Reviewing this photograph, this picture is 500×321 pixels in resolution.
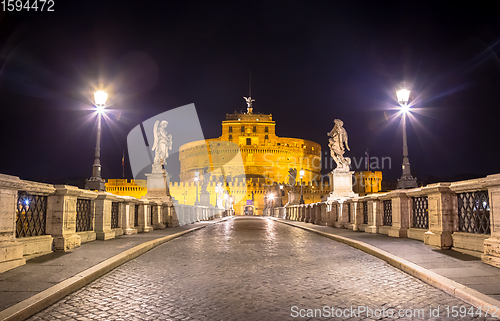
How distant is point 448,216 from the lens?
808cm

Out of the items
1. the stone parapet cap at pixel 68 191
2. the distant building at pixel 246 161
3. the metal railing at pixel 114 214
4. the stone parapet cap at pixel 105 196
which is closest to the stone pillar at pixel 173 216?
the metal railing at pixel 114 214

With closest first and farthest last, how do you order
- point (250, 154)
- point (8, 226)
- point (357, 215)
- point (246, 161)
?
point (8, 226) → point (357, 215) → point (246, 161) → point (250, 154)

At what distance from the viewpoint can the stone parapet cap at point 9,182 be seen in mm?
5975

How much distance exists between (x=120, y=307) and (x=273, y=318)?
5.55ft

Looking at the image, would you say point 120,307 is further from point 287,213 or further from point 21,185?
point 287,213

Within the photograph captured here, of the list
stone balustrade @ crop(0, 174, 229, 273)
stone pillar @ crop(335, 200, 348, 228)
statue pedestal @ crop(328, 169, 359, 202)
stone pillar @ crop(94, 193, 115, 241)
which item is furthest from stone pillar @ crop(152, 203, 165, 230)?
statue pedestal @ crop(328, 169, 359, 202)

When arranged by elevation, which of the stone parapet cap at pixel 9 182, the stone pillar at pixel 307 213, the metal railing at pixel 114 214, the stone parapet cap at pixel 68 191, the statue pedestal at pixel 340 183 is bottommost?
the stone pillar at pixel 307 213

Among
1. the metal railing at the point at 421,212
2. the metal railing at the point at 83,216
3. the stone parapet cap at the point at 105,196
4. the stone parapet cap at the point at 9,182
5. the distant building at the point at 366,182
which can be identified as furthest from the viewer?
the distant building at the point at 366,182

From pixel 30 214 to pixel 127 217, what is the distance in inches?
227

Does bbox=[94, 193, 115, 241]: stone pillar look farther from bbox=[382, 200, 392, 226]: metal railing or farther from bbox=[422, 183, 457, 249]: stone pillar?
bbox=[382, 200, 392, 226]: metal railing

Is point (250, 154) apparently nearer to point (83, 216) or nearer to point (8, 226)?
point (83, 216)

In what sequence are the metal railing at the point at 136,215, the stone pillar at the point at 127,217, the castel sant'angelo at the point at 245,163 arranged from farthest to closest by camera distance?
the castel sant'angelo at the point at 245,163 → the metal railing at the point at 136,215 → the stone pillar at the point at 127,217

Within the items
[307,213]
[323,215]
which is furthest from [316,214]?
[307,213]

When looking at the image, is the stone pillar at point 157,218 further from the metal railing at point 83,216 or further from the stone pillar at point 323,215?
the stone pillar at point 323,215
